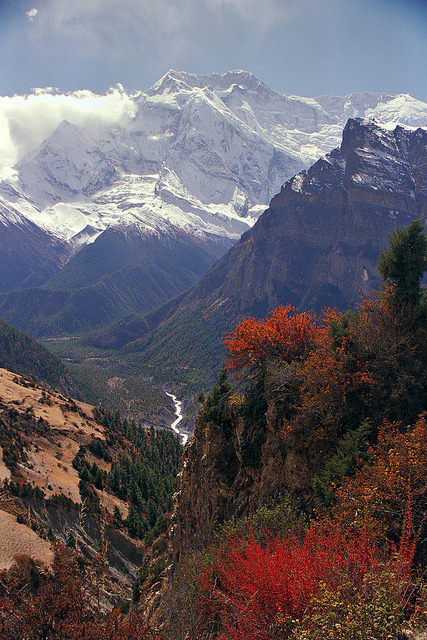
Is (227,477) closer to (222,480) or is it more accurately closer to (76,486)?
(222,480)

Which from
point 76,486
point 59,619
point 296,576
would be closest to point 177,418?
point 76,486

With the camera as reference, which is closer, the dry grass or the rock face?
the rock face

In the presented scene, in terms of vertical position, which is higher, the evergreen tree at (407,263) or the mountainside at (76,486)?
the evergreen tree at (407,263)

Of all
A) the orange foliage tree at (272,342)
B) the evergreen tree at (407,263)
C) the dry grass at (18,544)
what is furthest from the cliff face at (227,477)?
the evergreen tree at (407,263)

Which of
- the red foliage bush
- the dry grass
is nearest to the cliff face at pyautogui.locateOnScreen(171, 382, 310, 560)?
the red foliage bush

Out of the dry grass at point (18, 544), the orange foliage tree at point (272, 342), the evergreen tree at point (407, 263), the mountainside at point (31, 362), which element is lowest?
the mountainside at point (31, 362)

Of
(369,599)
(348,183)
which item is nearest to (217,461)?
(369,599)

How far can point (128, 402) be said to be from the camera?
16162cm

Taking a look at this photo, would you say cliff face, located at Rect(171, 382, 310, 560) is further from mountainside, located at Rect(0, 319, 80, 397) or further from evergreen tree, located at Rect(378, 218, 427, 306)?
mountainside, located at Rect(0, 319, 80, 397)

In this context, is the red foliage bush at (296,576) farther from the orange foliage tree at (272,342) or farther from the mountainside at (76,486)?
the orange foliage tree at (272,342)

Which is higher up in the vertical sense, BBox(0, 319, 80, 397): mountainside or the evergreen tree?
the evergreen tree

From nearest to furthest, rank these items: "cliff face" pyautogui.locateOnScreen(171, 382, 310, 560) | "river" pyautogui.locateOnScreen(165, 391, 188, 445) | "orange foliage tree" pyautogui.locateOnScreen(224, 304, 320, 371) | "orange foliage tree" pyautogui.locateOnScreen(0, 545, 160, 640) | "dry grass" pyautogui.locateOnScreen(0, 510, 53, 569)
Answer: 1. "orange foliage tree" pyautogui.locateOnScreen(0, 545, 160, 640)
2. "cliff face" pyautogui.locateOnScreen(171, 382, 310, 560)
3. "dry grass" pyautogui.locateOnScreen(0, 510, 53, 569)
4. "orange foliage tree" pyautogui.locateOnScreen(224, 304, 320, 371)
5. "river" pyautogui.locateOnScreen(165, 391, 188, 445)

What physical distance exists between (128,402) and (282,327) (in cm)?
14396

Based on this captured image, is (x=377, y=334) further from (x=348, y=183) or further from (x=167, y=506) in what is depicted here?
(x=348, y=183)
